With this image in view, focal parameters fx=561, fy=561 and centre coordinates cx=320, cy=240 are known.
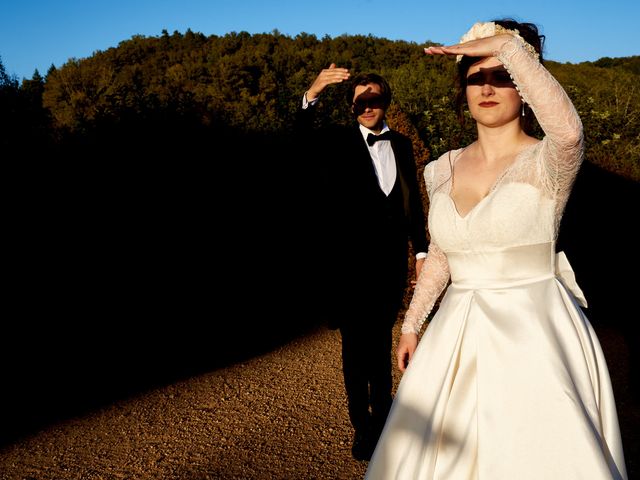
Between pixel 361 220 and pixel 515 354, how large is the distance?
2.18 meters

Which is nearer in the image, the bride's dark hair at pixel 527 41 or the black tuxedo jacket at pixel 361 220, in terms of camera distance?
the bride's dark hair at pixel 527 41

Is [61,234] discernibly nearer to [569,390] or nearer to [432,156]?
[432,156]

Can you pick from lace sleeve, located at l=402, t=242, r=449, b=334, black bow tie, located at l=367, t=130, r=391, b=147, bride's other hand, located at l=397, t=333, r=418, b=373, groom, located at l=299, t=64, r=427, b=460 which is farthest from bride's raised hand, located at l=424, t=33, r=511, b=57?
black bow tie, located at l=367, t=130, r=391, b=147

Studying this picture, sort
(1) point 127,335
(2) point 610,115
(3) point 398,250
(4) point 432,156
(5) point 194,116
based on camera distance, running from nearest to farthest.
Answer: (3) point 398,250
(1) point 127,335
(4) point 432,156
(5) point 194,116
(2) point 610,115

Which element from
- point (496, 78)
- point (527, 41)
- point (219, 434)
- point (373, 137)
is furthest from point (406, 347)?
point (219, 434)

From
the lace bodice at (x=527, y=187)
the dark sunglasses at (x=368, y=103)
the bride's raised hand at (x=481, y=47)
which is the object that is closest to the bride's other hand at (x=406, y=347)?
the lace bodice at (x=527, y=187)

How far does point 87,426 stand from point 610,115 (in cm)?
838

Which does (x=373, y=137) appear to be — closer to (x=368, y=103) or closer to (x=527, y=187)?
(x=368, y=103)

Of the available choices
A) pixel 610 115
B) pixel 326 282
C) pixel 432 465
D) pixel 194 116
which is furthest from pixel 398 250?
pixel 610 115

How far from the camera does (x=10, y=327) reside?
5.77m

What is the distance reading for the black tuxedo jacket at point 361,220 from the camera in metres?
3.72

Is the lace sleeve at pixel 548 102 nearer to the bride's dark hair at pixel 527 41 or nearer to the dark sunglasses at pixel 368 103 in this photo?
the bride's dark hair at pixel 527 41

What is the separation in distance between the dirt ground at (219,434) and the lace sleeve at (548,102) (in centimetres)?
266

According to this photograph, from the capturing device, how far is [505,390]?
1674 mm
